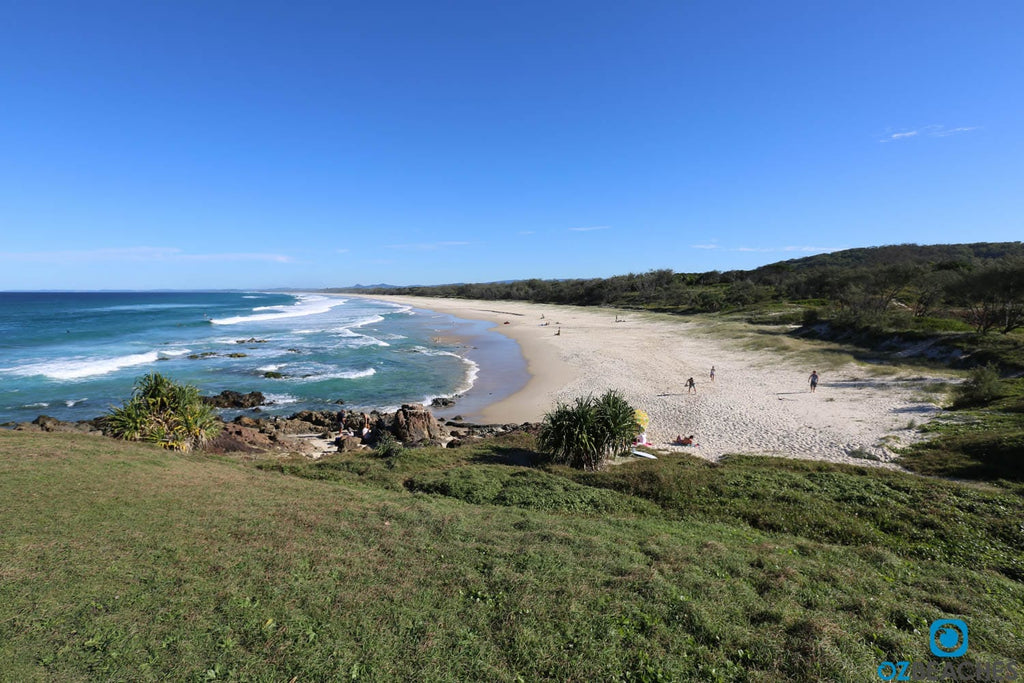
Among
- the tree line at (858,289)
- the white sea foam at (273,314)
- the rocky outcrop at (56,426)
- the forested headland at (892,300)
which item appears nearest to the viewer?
the rocky outcrop at (56,426)

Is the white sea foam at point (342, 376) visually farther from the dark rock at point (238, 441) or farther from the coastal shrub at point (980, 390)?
the coastal shrub at point (980, 390)

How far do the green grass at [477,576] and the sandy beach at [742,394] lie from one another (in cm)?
638

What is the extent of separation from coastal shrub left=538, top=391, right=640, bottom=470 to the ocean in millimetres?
9599

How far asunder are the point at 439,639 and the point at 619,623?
2387 millimetres

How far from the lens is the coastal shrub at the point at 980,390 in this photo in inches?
787

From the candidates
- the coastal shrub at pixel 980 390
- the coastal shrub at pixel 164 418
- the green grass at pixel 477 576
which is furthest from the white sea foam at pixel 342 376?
the coastal shrub at pixel 980 390

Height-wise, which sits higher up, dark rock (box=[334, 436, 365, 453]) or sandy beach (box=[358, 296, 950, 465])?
sandy beach (box=[358, 296, 950, 465])

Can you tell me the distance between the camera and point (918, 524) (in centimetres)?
940

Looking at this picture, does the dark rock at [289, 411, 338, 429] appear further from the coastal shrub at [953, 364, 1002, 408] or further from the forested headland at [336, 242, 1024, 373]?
the forested headland at [336, 242, 1024, 373]

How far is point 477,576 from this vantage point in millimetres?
6984

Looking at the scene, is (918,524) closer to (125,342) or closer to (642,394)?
(642,394)

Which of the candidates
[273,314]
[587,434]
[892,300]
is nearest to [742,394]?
[587,434]

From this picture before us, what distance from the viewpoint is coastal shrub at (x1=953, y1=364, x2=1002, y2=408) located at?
2000cm

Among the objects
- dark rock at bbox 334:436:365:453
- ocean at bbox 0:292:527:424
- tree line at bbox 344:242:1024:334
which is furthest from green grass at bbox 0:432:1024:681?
tree line at bbox 344:242:1024:334
